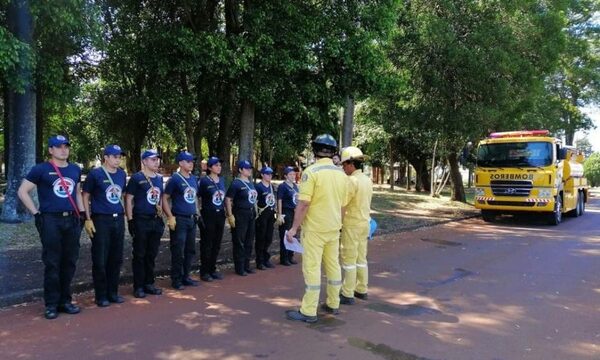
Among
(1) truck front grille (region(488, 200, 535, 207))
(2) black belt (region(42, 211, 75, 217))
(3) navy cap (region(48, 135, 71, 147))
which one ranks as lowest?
(1) truck front grille (region(488, 200, 535, 207))

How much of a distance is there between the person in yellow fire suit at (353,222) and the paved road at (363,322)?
34 centimetres

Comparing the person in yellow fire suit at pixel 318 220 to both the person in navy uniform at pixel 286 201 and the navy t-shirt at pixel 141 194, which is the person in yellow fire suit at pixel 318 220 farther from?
the person in navy uniform at pixel 286 201

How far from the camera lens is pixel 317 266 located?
5594mm

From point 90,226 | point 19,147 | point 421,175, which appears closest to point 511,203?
point 90,226

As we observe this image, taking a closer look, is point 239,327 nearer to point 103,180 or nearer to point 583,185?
point 103,180

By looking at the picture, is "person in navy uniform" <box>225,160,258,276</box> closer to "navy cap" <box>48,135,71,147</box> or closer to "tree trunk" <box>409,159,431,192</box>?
"navy cap" <box>48,135,71,147</box>

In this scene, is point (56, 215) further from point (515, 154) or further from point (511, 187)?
point (515, 154)

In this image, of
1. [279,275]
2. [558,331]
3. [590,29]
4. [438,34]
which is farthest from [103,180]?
[590,29]

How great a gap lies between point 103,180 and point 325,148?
2.59m

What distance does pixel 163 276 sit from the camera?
7832 mm

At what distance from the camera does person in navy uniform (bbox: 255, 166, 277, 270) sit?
8523mm

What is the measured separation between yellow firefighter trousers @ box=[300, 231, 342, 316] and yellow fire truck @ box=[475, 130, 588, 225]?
11155 mm

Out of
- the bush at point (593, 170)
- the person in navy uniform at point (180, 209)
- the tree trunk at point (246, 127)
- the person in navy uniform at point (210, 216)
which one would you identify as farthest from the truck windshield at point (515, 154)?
the bush at point (593, 170)

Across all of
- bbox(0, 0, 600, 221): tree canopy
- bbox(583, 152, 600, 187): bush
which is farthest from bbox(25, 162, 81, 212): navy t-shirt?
bbox(583, 152, 600, 187): bush
